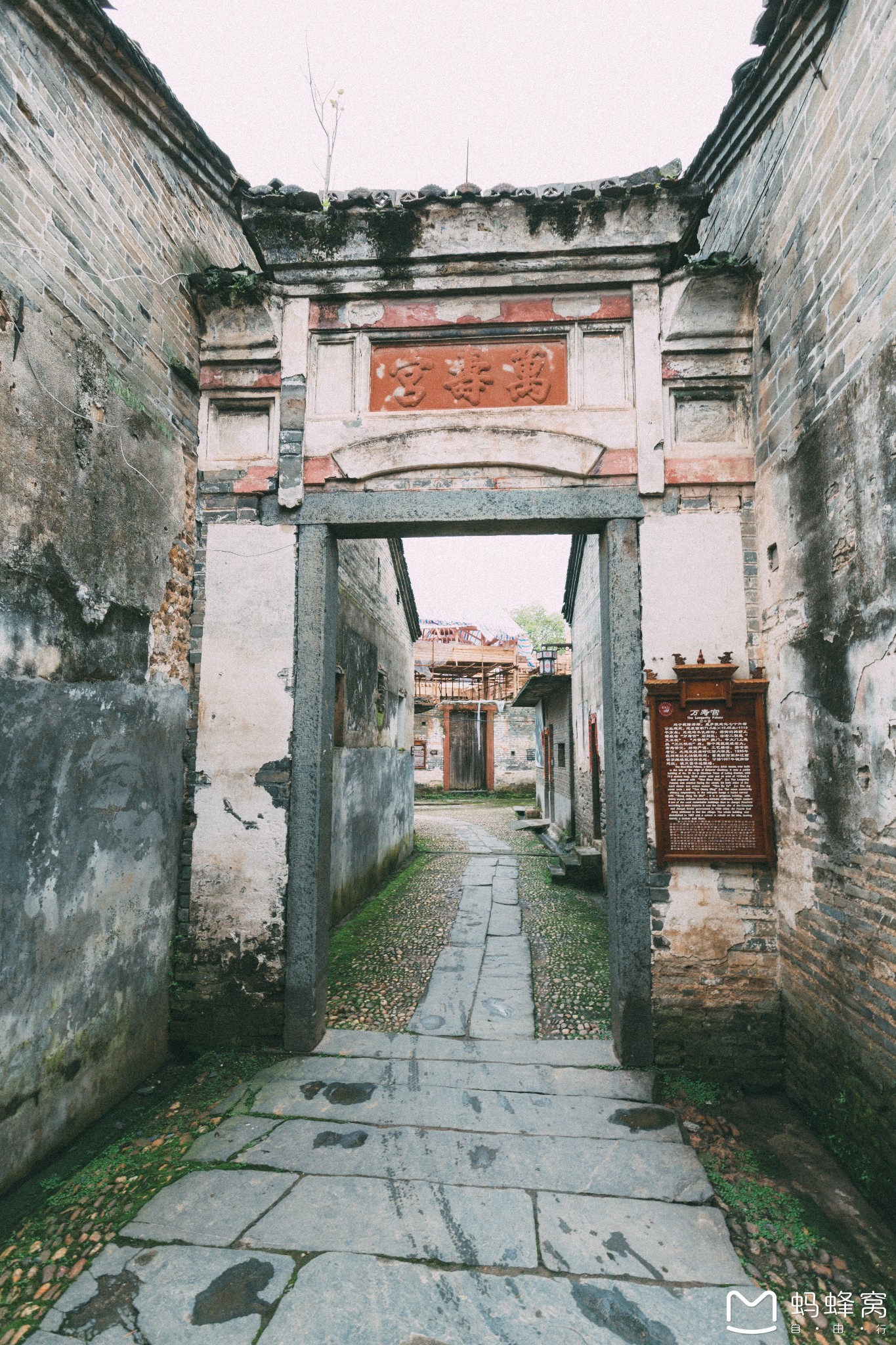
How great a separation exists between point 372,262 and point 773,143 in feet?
8.90

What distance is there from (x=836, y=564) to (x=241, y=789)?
12.6ft

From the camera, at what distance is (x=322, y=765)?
13.9 ft

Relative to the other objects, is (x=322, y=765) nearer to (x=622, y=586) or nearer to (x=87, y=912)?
(x=87, y=912)

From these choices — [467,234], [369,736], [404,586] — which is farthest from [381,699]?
[467,234]

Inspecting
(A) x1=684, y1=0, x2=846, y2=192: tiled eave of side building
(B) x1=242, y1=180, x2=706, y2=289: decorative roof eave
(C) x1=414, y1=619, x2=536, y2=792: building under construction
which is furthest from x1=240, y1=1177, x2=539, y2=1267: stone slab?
(C) x1=414, y1=619, x2=536, y2=792: building under construction

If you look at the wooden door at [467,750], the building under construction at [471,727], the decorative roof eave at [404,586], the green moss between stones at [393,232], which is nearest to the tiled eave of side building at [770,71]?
the green moss between stones at [393,232]

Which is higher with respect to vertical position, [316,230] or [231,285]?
[316,230]

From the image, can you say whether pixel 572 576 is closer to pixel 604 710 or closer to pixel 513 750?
pixel 604 710

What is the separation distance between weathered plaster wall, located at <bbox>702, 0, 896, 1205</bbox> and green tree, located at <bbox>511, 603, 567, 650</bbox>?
31596mm

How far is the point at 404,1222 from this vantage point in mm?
2670

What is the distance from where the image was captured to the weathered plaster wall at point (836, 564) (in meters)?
2.79

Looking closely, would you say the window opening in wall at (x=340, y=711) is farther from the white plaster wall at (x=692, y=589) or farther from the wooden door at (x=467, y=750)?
the wooden door at (x=467, y=750)

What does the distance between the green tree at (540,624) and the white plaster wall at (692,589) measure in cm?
3128

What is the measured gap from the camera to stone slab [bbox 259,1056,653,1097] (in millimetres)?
3637
